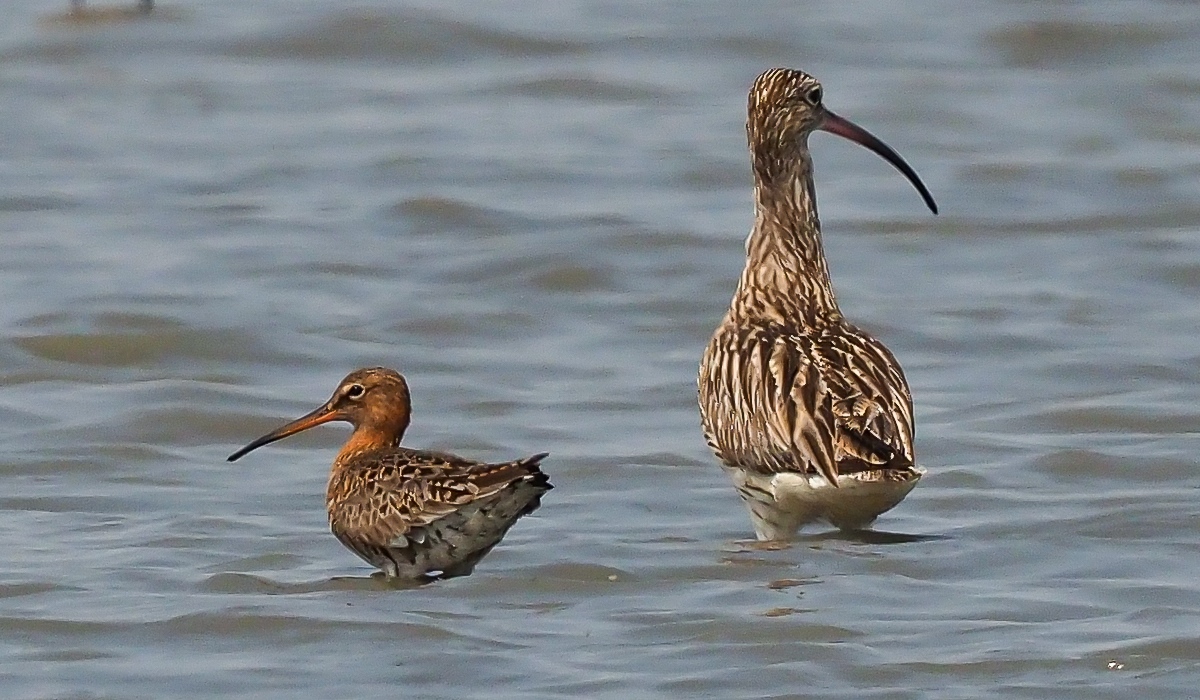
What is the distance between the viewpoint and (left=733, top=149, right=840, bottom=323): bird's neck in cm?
1022

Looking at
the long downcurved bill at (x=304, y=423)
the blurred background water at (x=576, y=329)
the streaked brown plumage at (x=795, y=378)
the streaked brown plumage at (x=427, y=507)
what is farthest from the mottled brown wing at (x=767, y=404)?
the long downcurved bill at (x=304, y=423)

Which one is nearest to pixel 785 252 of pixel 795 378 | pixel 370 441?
pixel 795 378

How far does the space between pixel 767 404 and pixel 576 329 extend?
4.16m

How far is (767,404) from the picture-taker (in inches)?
372

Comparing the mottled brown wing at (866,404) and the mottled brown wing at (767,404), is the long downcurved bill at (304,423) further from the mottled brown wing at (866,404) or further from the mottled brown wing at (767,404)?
the mottled brown wing at (866,404)

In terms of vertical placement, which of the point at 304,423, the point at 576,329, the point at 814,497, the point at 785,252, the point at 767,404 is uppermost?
the point at 785,252

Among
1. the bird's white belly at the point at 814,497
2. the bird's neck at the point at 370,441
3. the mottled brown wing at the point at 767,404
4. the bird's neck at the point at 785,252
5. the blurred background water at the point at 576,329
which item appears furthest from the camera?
the bird's neck at the point at 785,252

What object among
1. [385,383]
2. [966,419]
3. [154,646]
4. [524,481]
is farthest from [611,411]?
[154,646]

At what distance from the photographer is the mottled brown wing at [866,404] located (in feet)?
30.2

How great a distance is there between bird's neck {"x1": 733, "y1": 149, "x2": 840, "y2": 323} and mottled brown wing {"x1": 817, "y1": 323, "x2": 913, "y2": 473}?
348 mm

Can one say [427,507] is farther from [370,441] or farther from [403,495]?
[370,441]

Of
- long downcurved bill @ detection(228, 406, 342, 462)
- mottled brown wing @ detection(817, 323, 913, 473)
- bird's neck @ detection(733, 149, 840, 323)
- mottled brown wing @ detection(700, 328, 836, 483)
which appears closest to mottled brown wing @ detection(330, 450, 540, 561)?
long downcurved bill @ detection(228, 406, 342, 462)

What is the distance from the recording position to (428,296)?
1409 cm

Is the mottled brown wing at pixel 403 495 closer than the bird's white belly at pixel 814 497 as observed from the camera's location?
Yes
